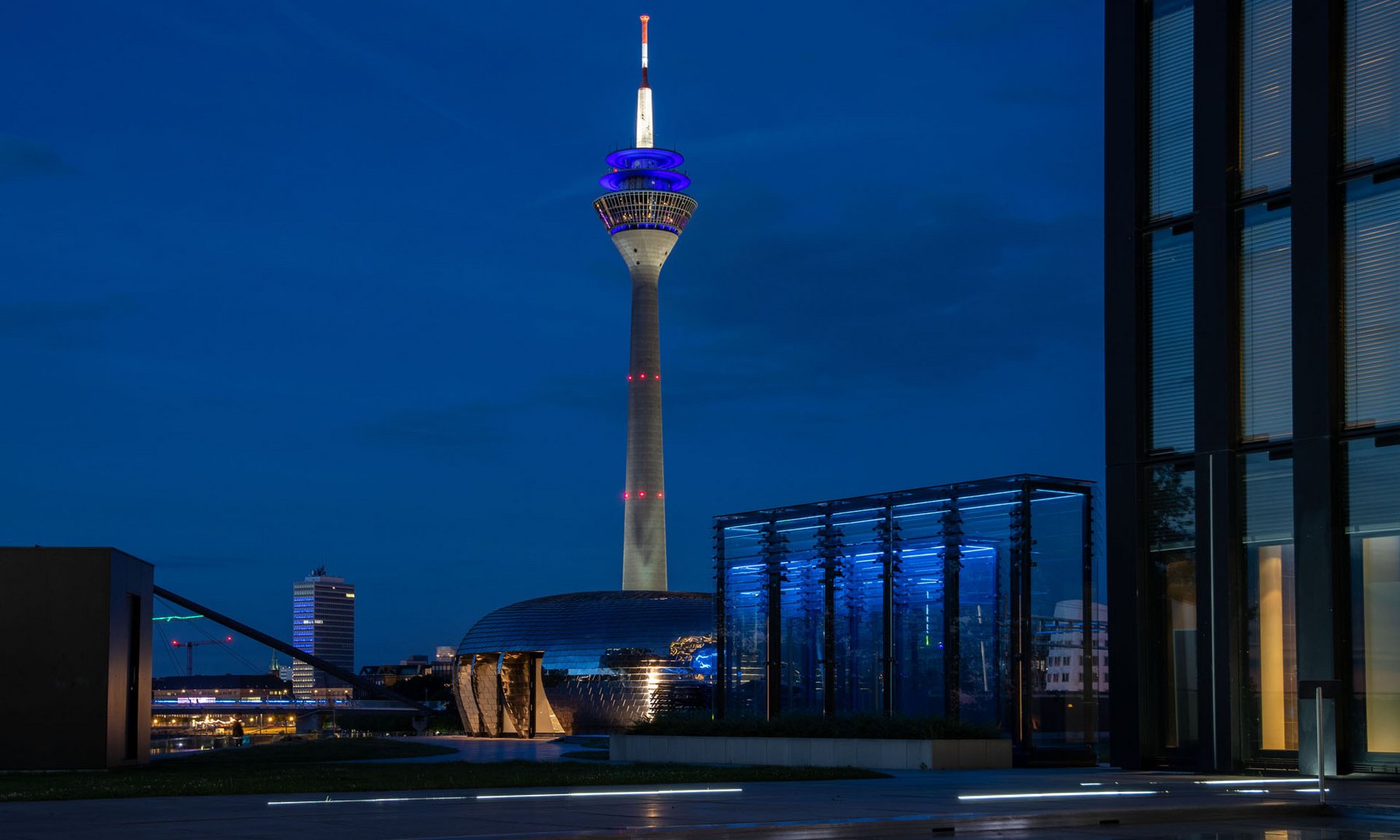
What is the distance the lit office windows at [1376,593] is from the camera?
82.1ft

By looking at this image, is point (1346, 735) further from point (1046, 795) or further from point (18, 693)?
point (18, 693)

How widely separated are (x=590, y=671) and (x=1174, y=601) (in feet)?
181

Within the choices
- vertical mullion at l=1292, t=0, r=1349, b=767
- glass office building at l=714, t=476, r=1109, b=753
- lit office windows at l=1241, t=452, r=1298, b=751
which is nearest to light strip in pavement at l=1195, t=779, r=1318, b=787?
vertical mullion at l=1292, t=0, r=1349, b=767

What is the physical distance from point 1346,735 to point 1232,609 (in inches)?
109

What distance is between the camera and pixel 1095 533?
3384 centimetres

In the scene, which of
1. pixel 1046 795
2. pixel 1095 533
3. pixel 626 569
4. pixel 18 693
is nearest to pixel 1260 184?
pixel 1095 533

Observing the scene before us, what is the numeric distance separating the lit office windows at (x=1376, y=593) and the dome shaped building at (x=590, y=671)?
164ft

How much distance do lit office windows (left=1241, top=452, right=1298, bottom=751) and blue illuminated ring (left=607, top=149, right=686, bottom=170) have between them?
120899 millimetres

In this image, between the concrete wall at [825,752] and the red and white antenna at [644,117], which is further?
the red and white antenna at [644,117]

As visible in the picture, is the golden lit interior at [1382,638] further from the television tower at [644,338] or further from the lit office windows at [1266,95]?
the television tower at [644,338]

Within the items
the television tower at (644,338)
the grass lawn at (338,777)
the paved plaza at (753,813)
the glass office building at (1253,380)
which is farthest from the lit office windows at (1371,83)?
the television tower at (644,338)

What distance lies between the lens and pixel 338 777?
79.4ft

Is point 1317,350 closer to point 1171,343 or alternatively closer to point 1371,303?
point 1371,303

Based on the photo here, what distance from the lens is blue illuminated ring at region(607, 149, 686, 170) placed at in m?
145
